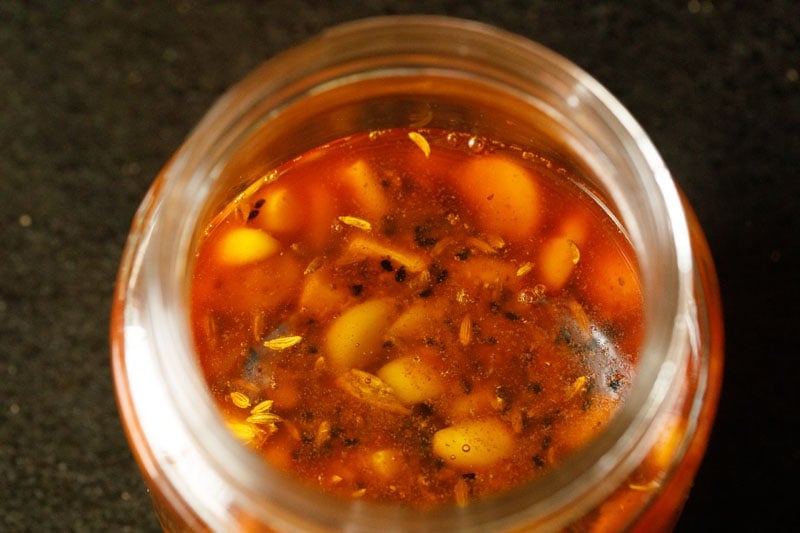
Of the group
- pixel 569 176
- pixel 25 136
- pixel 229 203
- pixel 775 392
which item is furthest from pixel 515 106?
pixel 25 136

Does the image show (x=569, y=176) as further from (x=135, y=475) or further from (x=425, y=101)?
(x=135, y=475)

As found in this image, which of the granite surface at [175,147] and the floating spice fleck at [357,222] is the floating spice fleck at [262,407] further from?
the granite surface at [175,147]

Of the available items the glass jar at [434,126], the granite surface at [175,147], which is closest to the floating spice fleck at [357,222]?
the glass jar at [434,126]

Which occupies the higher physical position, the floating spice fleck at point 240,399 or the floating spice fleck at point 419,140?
the floating spice fleck at point 419,140

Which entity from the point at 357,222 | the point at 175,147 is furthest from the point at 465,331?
the point at 175,147

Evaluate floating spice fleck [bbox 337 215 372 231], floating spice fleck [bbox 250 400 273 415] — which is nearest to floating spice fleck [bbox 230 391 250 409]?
floating spice fleck [bbox 250 400 273 415]

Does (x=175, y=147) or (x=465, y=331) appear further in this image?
(x=175, y=147)

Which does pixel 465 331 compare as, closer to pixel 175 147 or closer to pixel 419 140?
pixel 419 140

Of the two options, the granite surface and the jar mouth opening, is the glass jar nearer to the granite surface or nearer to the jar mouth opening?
the jar mouth opening
